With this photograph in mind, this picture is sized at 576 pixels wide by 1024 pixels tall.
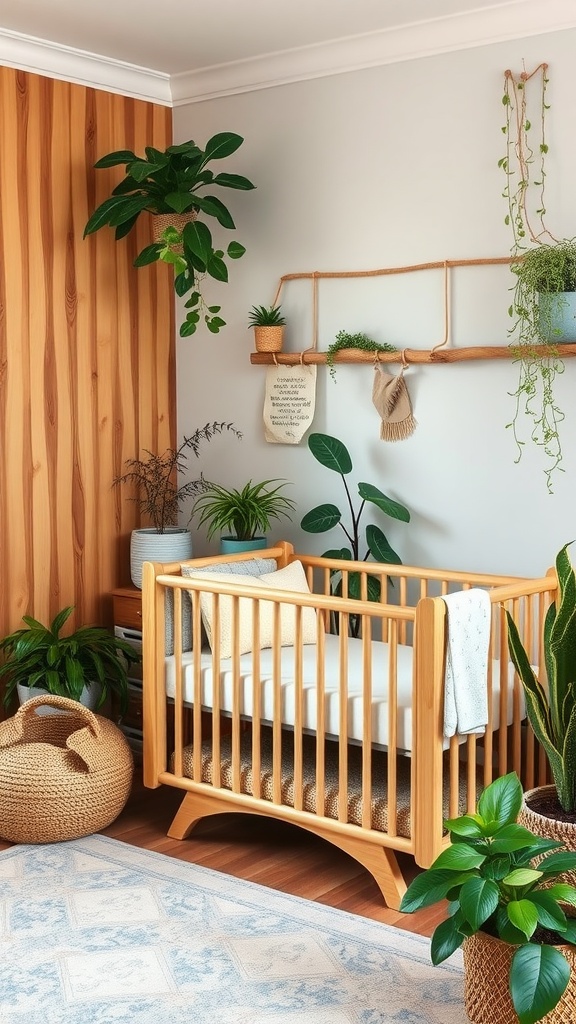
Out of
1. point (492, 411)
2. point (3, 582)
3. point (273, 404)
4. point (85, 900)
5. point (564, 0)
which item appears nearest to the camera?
point (85, 900)

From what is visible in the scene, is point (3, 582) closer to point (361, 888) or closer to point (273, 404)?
point (273, 404)

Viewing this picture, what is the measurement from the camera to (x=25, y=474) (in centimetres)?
382

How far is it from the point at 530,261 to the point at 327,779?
1.58 meters

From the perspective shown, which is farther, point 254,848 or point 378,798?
point 254,848

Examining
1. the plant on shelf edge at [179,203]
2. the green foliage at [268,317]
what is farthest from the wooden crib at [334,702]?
the plant on shelf edge at [179,203]

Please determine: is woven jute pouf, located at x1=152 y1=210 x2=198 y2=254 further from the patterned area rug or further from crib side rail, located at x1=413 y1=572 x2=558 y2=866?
the patterned area rug

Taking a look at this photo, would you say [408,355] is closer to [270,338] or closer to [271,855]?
[270,338]

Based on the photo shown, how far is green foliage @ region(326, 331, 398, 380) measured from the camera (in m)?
3.67

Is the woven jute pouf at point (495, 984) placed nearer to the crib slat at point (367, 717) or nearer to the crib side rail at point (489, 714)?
the crib side rail at point (489, 714)

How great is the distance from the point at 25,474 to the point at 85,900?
1.53 metres

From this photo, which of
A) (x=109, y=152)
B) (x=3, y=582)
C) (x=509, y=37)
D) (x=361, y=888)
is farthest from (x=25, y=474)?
(x=509, y=37)

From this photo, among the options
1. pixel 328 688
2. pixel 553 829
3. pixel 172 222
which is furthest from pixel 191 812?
pixel 172 222

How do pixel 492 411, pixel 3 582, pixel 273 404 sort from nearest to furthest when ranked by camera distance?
pixel 492 411, pixel 3 582, pixel 273 404

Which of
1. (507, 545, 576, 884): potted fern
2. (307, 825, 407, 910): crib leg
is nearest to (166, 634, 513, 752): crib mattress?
(307, 825, 407, 910): crib leg
